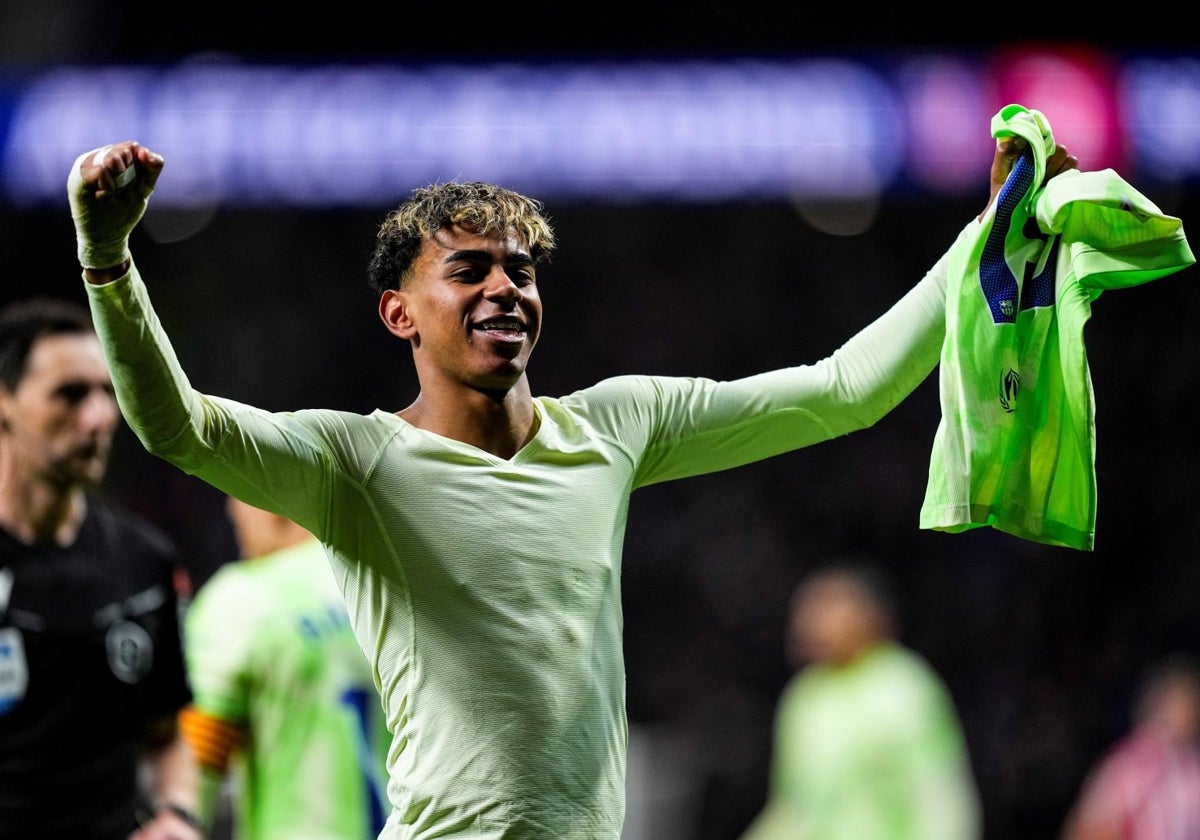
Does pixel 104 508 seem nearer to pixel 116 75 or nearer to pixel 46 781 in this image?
pixel 46 781

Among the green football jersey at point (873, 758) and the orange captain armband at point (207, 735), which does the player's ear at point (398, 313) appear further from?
the green football jersey at point (873, 758)

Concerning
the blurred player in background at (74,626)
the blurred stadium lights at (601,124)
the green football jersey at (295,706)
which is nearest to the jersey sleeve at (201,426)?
the blurred player in background at (74,626)

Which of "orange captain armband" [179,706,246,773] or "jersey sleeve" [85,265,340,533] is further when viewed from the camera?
"orange captain armband" [179,706,246,773]

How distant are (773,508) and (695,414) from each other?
399 inches

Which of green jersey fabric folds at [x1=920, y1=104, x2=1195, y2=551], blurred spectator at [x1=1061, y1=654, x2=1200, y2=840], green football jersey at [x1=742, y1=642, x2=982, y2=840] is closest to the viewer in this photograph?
green jersey fabric folds at [x1=920, y1=104, x2=1195, y2=551]

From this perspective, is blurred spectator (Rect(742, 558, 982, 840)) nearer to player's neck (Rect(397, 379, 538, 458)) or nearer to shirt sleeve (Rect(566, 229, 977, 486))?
shirt sleeve (Rect(566, 229, 977, 486))

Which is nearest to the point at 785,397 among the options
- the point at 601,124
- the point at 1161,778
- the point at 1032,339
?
the point at 1032,339

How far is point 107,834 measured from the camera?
13.6ft

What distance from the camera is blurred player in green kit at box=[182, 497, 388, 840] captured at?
457 cm

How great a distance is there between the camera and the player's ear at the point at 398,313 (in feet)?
10.6

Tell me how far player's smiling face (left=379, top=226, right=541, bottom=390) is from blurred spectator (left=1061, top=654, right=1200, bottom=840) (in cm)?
740

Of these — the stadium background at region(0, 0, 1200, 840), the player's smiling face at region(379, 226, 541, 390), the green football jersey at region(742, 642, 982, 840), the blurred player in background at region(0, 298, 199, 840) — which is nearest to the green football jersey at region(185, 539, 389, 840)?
the blurred player in background at region(0, 298, 199, 840)

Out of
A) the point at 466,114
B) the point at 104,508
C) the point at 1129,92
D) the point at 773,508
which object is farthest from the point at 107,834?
the point at 773,508

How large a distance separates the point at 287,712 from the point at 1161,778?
21.3 ft
